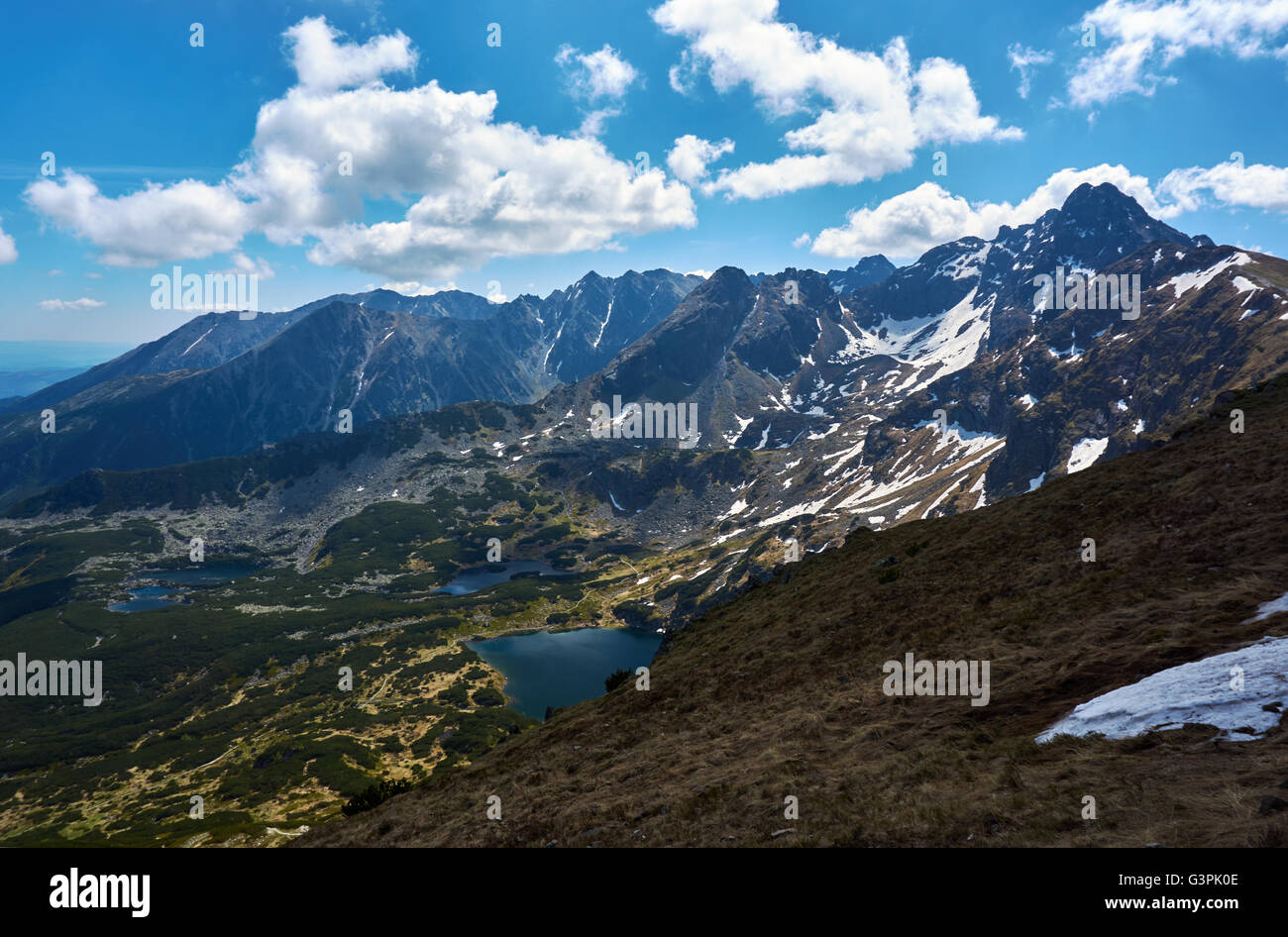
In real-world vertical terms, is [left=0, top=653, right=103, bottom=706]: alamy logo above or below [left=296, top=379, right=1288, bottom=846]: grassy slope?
below

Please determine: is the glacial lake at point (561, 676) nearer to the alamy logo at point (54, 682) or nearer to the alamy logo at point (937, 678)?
the alamy logo at point (54, 682)


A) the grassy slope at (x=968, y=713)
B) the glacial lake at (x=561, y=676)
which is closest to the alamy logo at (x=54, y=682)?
the glacial lake at (x=561, y=676)
